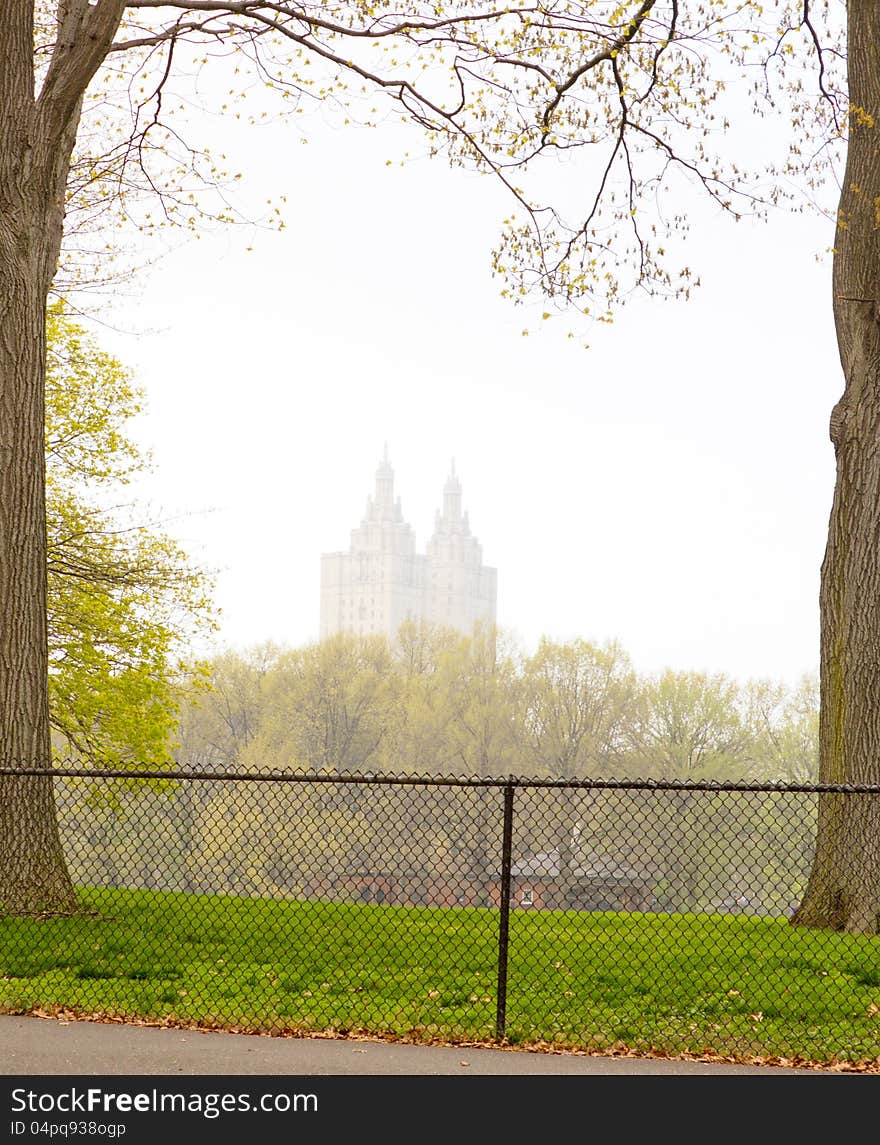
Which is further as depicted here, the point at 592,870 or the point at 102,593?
the point at 102,593

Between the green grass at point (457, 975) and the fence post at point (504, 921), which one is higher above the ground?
the fence post at point (504, 921)

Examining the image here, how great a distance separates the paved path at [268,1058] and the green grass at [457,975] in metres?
0.25

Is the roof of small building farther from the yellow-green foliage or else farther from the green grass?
the yellow-green foliage

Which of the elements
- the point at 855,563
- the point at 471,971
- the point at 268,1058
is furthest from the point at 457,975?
the point at 855,563

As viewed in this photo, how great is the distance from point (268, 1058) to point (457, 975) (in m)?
2.26

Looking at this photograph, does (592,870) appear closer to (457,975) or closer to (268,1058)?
(457,975)

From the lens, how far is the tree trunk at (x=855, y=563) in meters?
10.6

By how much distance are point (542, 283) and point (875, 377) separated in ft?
14.3

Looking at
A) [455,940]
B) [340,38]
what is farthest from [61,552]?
[455,940]

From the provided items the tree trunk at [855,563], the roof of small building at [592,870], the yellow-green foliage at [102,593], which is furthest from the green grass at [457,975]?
Answer: the yellow-green foliage at [102,593]

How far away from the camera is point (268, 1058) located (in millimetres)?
5879

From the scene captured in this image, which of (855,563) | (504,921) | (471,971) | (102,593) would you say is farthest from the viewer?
(102,593)

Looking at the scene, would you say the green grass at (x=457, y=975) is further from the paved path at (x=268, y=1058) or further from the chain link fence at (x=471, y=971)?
the paved path at (x=268, y=1058)

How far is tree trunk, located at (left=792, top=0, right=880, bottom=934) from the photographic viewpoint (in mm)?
10586
